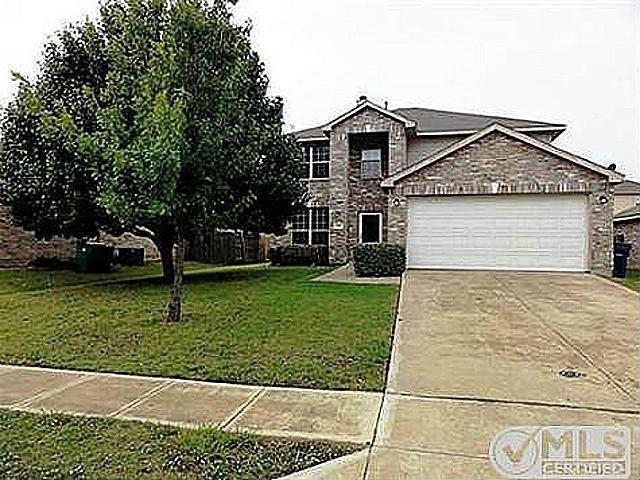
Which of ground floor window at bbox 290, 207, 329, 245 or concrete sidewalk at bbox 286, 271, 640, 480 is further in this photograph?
ground floor window at bbox 290, 207, 329, 245

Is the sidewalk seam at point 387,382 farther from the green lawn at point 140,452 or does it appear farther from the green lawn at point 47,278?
the green lawn at point 47,278

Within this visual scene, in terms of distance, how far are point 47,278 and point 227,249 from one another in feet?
37.2

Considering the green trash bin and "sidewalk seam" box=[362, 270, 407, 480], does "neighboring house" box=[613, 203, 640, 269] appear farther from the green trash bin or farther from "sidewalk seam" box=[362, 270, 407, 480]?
the green trash bin

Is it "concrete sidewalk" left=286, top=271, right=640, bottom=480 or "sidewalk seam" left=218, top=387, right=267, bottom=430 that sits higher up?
"concrete sidewalk" left=286, top=271, right=640, bottom=480

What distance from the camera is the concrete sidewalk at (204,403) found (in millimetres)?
4355

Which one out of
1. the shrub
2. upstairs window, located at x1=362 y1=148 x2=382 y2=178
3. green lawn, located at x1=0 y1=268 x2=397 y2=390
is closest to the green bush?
green lawn, located at x1=0 y1=268 x2=397 y2=390

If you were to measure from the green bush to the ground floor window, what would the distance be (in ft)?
23.8

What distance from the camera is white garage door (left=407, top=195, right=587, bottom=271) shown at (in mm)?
15867

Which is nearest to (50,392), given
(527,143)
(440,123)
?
(527,143)

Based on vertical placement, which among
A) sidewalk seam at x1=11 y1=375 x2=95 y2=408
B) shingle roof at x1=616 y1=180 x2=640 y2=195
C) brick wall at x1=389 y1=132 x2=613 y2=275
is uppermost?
shingle roof at x1=616 y1=180 x2=640 y2=195

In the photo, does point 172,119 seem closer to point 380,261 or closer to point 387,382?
point 387,382

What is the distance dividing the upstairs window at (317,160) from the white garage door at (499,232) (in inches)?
295

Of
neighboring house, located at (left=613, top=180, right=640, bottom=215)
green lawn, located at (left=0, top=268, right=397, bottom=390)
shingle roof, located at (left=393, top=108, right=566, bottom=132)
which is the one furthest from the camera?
neighboring house, located at (left=613, top=180, right=640, bottom=215)

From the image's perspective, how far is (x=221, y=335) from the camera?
305 inches
